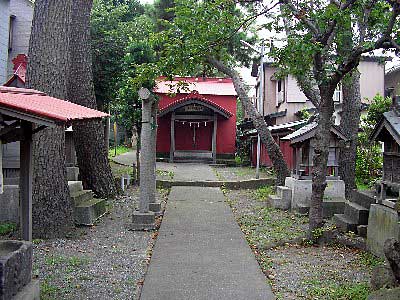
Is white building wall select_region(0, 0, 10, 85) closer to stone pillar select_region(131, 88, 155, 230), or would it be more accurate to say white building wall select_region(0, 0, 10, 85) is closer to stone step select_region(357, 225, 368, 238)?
stone pillar select_region(131, 88, 155, 230)

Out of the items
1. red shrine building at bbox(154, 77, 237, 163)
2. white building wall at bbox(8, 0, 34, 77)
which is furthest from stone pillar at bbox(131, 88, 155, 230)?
red shrine building at bbox(154, 77, 237, 163)

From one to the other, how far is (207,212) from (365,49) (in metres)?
6.19

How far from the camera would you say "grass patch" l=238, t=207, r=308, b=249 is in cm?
918

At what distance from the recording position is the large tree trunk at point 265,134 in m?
15.4

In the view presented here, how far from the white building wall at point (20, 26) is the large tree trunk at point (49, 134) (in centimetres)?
546

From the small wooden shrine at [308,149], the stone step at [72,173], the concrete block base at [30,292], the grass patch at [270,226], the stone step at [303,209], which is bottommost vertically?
the grass patch at [270,226]

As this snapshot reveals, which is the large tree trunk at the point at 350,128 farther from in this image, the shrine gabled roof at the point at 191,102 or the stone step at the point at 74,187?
the shrine gabled roof at the point at 191,102

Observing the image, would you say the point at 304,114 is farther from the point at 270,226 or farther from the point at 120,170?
the point at 270,226

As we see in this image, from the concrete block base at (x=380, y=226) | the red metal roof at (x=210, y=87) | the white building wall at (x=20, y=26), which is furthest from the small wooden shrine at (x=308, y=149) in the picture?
the red metal roof at (x=210, y=87)

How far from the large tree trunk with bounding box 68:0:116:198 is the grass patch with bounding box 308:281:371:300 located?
7930mm

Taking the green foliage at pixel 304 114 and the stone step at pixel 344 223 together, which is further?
the green foliage at pixel 304 114

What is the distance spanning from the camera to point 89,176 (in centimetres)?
1292

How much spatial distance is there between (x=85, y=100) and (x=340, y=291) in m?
8.74

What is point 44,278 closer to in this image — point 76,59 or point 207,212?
point 207,212
